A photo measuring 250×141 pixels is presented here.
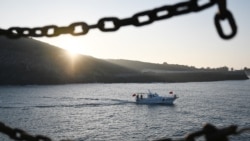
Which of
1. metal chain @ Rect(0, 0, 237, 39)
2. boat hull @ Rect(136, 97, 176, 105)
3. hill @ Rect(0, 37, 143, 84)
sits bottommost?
boat hull @ Rect(136, 97, 176, 105)

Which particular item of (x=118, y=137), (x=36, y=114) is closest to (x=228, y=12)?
(x=118, y=137)

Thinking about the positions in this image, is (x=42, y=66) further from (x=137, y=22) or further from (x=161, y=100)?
(x=137, y=22)

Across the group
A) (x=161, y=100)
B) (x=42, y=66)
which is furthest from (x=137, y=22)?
(x=42, y=66)

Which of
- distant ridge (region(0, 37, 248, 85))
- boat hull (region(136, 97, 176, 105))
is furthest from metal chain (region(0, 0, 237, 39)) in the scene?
distant ridge (region(0, 37, 248, 85))

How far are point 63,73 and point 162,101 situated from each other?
3810 inches

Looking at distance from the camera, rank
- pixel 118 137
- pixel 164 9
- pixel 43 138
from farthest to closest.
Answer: pixel 118 137 < pixel 43 138 < pixel 164 9

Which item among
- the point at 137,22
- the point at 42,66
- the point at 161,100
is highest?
the point at 42,66

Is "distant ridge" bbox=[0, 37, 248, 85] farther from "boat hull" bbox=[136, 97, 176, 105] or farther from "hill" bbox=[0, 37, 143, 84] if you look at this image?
"boat hull" bbox=[136, 97, 176, 105]

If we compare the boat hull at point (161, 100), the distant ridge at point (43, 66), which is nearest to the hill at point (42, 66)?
the distant ridge at point (43, 66)

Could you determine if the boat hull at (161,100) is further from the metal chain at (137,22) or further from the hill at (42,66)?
the hill at (42,66)

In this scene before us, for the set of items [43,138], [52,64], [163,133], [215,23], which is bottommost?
[163,133]

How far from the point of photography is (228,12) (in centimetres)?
266

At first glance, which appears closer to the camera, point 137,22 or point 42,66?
point 137,22

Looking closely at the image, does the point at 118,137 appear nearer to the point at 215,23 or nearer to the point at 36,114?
the point at 36,114
